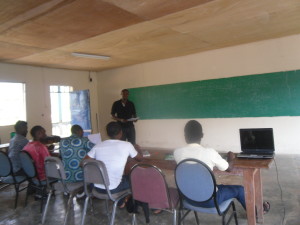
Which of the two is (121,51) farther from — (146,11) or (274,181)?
(274,181)

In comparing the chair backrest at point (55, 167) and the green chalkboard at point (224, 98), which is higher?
the green chalkboard at point (224, 98)

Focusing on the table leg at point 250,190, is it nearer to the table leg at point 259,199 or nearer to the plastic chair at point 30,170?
the table leg at point 259,199

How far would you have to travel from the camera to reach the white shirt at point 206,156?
6.90 ft

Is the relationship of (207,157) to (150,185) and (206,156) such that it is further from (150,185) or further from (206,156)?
(150,185)

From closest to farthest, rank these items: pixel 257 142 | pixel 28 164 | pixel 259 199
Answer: pixel 259 199 < pixel 257 142 < pixel 28 164

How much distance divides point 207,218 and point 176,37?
3074mm

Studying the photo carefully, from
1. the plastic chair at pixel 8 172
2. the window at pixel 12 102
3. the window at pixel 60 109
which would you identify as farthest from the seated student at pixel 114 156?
the window at pixel 60 109

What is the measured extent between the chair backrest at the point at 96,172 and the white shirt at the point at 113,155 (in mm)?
101

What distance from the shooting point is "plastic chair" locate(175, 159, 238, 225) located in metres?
1.99

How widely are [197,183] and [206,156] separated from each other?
0.23 m

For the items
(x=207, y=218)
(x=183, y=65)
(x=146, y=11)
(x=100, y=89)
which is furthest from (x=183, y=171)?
(x=100, y=89)

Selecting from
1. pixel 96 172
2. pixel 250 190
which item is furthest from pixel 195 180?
pixel 96 172

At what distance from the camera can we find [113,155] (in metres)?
2.42

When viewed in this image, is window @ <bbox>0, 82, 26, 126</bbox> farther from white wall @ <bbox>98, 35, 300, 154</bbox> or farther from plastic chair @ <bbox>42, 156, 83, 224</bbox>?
plastic chair @ <bbox>42, 156, 83, 224</bbox>
